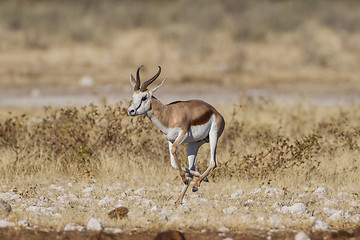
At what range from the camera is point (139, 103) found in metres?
6.58

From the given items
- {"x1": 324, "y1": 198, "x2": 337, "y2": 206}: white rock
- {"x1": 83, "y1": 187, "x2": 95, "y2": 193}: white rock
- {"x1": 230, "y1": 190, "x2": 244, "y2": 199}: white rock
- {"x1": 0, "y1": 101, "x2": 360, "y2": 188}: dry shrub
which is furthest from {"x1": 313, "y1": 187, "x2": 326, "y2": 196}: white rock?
{"x1": 83, "y1": 187, "x2": 95, "y2": 193}: white rock

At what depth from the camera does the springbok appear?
665cm

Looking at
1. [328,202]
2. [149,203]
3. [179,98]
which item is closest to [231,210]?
[149,203]

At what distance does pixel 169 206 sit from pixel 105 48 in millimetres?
23373

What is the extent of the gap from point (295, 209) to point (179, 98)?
13.1 m

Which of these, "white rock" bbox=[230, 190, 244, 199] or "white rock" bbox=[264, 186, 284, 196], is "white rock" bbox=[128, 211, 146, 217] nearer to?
"white rock" bbox=[230, 190, 244, 199]

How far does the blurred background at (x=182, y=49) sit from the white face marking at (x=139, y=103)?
38.5 feet

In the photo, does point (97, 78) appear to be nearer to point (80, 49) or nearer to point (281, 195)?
point (80, 49)

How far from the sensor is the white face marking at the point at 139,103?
6504 millimetres

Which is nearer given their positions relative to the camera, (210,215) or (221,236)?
(221,236)

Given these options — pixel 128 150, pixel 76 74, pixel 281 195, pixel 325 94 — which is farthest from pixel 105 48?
pixel 281 195

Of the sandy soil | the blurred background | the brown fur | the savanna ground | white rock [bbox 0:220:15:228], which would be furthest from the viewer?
the blurred background

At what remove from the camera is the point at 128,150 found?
10195 millimetres

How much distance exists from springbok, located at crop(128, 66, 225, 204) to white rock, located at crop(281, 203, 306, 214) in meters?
1.01
